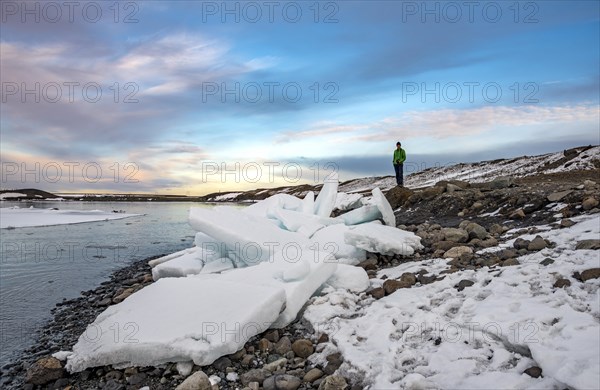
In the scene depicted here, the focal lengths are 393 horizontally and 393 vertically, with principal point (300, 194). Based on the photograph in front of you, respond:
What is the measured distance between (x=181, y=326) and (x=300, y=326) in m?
1.41

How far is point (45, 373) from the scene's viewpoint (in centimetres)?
411

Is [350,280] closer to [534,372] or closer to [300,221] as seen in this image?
[534,372]

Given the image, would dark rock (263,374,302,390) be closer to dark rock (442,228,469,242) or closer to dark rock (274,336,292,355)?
dark rock (274,336,292,355)

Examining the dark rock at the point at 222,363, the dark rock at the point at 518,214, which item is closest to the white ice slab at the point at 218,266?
the dark rock at the point at 222,363

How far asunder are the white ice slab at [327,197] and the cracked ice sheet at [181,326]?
5.77m

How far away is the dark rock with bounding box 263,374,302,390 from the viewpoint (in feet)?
11.6

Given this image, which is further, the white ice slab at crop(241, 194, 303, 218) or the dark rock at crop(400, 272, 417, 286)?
the white ice slab at crop(241, 194, 303, 218)

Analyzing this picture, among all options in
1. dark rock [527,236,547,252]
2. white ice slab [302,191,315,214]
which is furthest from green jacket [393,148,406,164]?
dark rock [527,236,547,252]

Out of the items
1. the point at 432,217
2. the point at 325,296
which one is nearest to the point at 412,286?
the point at 325,296

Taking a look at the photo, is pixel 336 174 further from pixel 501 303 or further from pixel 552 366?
pixel 552 366

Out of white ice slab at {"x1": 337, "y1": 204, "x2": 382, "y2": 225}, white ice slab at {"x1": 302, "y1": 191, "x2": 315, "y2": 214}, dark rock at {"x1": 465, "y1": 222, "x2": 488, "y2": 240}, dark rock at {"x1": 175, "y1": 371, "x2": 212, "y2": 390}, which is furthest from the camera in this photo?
white ice slab at {"x1": 302, "y1": 191, "x2": 315, "y2": 214}

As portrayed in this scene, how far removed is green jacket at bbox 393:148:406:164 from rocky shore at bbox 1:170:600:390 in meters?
5.12

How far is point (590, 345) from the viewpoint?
3104 millimetres

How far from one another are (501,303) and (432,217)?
8243 mm
